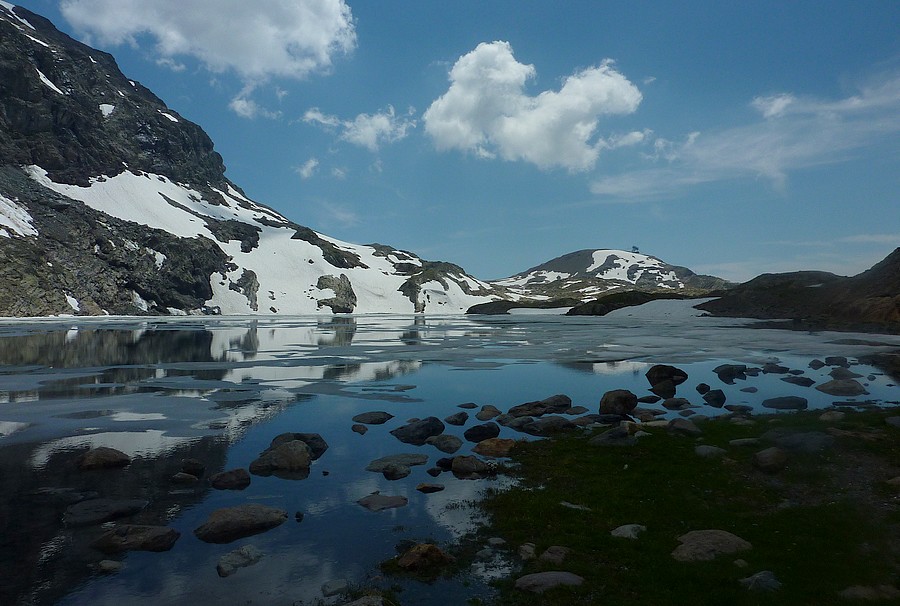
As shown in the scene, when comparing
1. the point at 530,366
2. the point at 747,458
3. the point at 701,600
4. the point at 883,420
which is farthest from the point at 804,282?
the point at 701,600

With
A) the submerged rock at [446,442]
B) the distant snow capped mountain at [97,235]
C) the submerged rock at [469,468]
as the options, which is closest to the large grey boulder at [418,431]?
the submerged rock at [446,442]

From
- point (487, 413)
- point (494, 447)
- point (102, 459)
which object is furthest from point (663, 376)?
point (102, 459)

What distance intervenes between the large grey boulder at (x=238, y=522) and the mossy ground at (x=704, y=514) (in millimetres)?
5392

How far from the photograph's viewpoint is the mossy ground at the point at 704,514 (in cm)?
854

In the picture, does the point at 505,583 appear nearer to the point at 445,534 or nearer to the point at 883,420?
the point at 445,534

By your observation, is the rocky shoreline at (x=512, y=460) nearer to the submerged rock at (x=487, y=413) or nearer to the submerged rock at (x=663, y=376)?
the submerged rock at (x=487, y=413)

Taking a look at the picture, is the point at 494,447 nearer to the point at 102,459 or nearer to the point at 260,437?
the point at 260,437

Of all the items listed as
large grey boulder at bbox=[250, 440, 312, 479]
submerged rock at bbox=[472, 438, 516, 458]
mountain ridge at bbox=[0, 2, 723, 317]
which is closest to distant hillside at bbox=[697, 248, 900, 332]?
submerged rock at bbox=[472, 438, 516, 458]

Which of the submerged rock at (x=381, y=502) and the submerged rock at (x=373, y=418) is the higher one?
the submerged rock at (x=373, y=418)

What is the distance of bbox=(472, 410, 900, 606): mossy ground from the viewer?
8.54m

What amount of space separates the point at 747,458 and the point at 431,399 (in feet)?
51.8

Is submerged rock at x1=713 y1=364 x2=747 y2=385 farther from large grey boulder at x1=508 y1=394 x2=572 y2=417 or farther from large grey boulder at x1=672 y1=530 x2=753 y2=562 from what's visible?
large grey boulder at x1=672 y1=530 x2=753 y2=562

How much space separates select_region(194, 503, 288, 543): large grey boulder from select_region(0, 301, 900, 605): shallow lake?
1.24 ft

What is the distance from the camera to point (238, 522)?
11.6 meters
